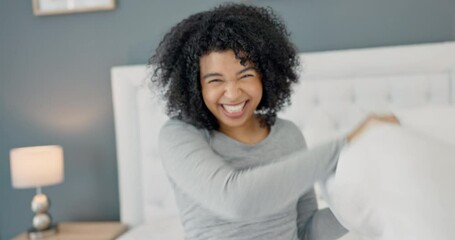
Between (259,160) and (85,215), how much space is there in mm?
1755

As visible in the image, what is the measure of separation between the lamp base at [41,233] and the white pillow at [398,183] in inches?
68.9

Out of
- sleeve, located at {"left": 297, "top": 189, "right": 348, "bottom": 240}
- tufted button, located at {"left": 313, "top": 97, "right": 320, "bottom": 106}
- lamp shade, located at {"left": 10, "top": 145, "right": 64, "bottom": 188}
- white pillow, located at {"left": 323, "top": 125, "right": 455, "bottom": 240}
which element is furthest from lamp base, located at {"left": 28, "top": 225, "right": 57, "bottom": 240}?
white pillow, located at {"left": 323, "top": 125, "right": 455, "bottom": 240}

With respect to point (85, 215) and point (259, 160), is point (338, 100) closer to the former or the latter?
point (259, 160)

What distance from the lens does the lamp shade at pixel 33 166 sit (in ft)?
6.57

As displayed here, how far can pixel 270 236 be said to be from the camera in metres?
0.90

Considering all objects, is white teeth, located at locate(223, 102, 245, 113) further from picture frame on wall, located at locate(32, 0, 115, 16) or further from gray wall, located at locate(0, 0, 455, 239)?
picture frame on wall, located at locate(32, 0, 115, 16)

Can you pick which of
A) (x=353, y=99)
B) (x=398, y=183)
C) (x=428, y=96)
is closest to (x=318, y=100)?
(x=353, y=99)

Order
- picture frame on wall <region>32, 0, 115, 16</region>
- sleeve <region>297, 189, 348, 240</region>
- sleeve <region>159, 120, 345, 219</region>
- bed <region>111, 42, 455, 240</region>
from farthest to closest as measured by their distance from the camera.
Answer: picture frame on wall <region>32, 0, 115, 16</region>, bed <region>111, 42, 455, 240</region>, sleeve <region>297, 189, 348, 240</region>, sleeve <region>159, 120, 345, 219</region>

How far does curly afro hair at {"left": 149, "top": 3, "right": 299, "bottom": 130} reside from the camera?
0.86 metres

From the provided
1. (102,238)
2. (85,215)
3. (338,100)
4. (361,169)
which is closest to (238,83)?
(361,169)

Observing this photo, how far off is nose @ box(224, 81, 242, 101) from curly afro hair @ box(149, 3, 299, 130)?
5 centimetres

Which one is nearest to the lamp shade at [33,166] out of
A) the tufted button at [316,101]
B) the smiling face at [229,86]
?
the tufted button at [316,101]

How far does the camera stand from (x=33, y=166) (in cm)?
200

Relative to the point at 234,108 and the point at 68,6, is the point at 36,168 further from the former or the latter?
the point at 234,108
